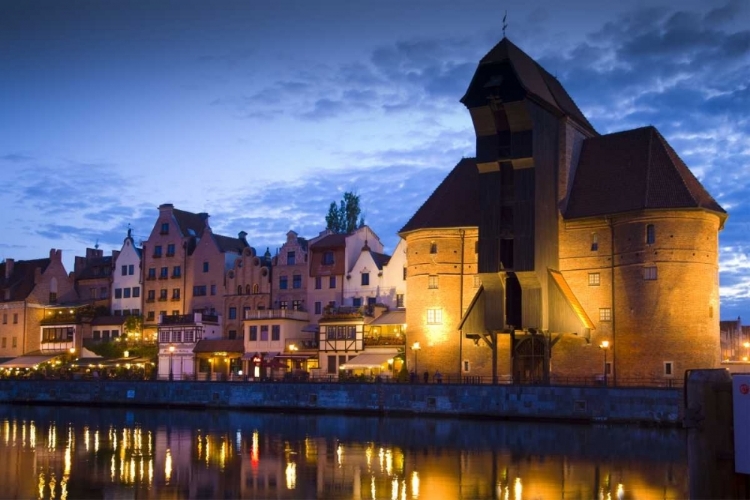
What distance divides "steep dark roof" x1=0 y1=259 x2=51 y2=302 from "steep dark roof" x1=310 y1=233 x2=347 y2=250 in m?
31.0

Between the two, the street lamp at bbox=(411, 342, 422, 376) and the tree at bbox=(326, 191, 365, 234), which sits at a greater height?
the tree at bbox=(326, 191, 365, 234)

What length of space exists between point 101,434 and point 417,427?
1557 cm

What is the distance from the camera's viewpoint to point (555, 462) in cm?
3338

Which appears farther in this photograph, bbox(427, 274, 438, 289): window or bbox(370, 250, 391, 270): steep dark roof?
bbox(370, 250, 391, 270): steep dark roof

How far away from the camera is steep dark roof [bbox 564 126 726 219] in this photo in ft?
183

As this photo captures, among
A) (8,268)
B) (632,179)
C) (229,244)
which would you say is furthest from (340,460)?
(8,268)

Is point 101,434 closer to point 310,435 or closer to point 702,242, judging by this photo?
point 310,435

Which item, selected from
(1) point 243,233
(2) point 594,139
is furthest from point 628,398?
(1) point 243,233

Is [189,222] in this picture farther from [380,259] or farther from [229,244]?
[380,259]

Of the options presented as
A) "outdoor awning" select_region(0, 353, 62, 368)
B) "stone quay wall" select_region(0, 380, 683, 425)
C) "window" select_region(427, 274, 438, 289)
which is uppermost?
"window" select_region(427, 274, 438, 289)

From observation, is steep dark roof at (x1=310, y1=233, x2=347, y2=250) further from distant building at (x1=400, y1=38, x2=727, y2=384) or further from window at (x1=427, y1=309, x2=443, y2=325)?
distant building at (x1=400, y1=38, x2=727, y2=384)

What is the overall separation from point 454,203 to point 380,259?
14.5 meters

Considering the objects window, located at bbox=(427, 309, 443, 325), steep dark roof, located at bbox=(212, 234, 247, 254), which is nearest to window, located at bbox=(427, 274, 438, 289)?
window, located at bbox=(427, 309, 443, 325)

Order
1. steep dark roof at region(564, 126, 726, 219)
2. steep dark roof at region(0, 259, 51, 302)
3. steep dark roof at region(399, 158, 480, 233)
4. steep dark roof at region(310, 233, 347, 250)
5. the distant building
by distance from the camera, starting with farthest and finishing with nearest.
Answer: steep dark roof at region(0, 259, 51, 302)
steep dark roof at region(310, 233, 347, 250)
steep dark roof at region(399, 158, 480, 233)
steep dark roof at region(564, 126, 726, 219)
the distant building
